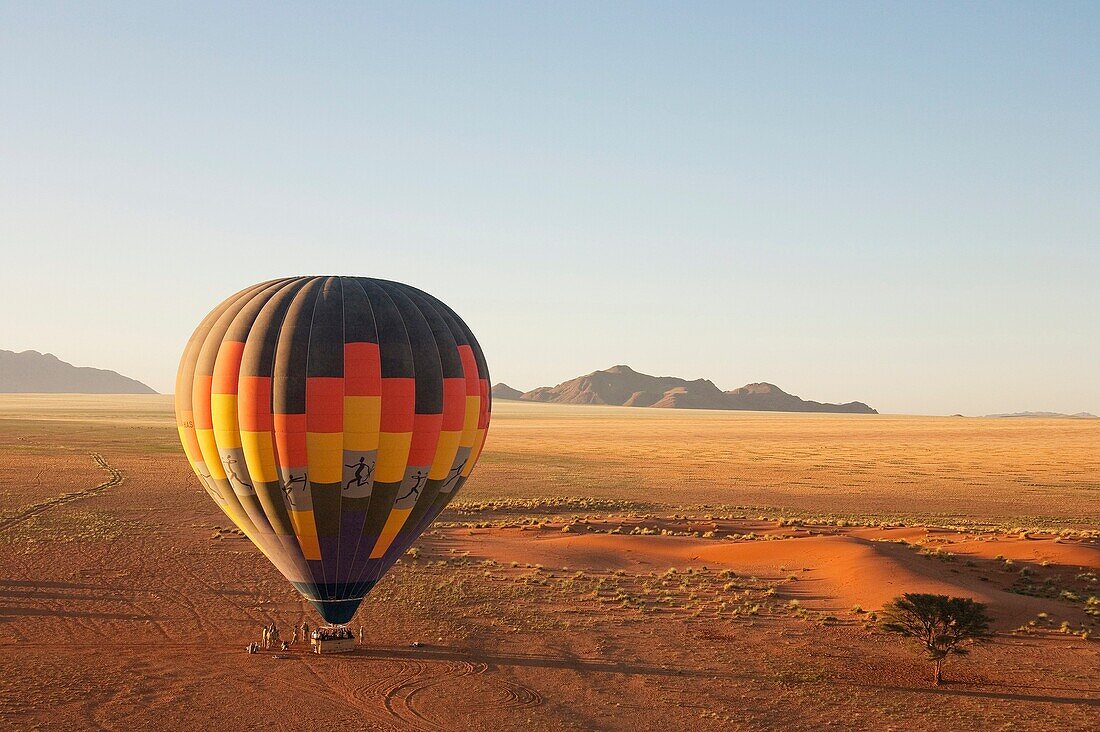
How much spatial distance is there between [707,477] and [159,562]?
4920cm

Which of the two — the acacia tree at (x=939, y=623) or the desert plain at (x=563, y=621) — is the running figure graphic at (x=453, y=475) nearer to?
the desert plain at (x=563, y=621)

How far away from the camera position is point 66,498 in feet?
171

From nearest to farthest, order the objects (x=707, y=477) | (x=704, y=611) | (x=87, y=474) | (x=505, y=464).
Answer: (x=704, y=611)
(x=87, y=474)
(x=707, y=477)
(x=505, y=464)

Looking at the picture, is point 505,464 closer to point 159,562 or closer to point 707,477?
point 707,477

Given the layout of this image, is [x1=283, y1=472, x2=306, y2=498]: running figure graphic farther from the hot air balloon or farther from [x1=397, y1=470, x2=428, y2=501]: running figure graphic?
[x1=397, y1=470, x2=428, y2=501]: running figure graphic

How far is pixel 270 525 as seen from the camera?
22594 millimetres

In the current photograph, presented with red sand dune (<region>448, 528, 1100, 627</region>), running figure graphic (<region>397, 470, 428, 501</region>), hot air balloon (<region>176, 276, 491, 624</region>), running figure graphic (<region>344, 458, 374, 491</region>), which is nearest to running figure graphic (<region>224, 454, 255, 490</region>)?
hot air balloon (<region>176, 276, 491, 624</region>)

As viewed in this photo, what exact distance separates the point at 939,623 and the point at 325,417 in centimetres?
1616

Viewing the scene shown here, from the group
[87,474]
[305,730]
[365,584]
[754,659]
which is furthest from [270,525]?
[87,474]

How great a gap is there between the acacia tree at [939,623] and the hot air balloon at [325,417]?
12174 mm

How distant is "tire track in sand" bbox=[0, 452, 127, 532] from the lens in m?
42.8

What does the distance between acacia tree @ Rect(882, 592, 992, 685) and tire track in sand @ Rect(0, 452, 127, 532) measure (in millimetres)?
35817

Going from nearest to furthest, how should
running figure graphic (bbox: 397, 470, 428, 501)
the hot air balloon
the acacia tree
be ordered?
the hot air balloon, the acacia tree, running figure graphic (bbox: 397, 470, 428, 501)

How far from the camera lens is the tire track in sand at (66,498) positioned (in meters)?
42.8
